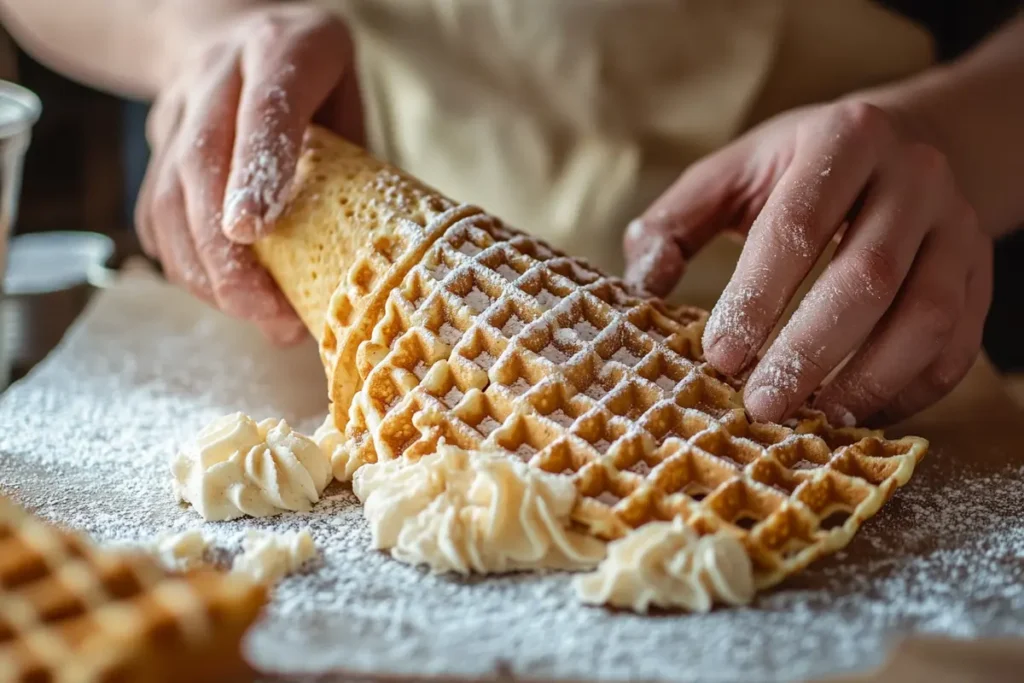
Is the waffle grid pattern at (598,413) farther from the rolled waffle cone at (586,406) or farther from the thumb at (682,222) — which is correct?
the thumb at (682,222)

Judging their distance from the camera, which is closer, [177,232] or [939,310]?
[939,310]

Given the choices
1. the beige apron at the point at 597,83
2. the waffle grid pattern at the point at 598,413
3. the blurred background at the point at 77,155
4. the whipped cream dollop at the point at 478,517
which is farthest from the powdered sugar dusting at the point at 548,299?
the blurred background at the point at 77,155

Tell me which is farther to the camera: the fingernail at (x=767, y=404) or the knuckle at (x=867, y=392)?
the knuckle at (x=867, y=392)

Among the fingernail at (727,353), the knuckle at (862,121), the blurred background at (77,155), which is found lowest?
the blurred background at (77,155)

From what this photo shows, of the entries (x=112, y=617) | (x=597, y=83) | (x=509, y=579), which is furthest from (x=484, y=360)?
(x=597, y=83)

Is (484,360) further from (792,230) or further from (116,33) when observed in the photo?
(116,33)

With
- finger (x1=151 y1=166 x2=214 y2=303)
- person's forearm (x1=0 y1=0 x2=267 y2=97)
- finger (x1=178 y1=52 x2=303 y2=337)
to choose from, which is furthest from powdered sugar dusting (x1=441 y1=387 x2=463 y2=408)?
person's forearm (x1=0 y1=0 x2=267 y2=97)

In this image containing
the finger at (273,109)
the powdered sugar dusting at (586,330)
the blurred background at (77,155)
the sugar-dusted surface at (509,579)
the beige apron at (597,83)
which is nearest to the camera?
the sugar-dusted surface at (509,579)
